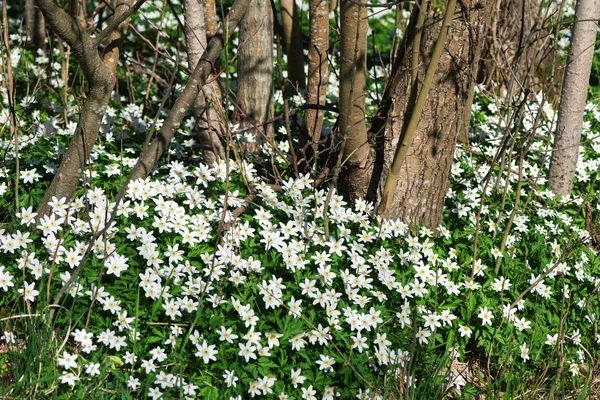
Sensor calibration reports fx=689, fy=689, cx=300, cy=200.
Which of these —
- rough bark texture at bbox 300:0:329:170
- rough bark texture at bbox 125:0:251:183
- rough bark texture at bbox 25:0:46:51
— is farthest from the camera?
rough bark texture at bbox 25:0:46:51

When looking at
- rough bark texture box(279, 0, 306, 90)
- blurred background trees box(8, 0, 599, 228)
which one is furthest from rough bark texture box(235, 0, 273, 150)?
rough bark texture box(279, 0, 306, 90)

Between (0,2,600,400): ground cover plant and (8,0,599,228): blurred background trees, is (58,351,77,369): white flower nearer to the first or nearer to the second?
(0,2,600,400): ground cover plant

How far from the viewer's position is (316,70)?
406 centimetres

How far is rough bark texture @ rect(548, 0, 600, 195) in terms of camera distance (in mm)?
4238

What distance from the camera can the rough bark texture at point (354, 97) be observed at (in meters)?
3.48

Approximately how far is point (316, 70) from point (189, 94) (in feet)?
2.88

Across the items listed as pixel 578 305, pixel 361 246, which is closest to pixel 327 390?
pixel 361 246

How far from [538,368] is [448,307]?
1.79 feet

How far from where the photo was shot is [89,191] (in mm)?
3574

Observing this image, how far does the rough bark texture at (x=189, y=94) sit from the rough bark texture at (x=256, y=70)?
0.61 metres

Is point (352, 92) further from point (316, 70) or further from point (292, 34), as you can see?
point (292, 34)

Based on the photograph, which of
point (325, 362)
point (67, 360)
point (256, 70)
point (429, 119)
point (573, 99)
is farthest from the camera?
point (573, 99)

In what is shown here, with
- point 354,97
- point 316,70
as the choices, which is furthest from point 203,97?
point 354,97

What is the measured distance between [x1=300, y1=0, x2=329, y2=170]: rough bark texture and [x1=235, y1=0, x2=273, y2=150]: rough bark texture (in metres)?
0.25
